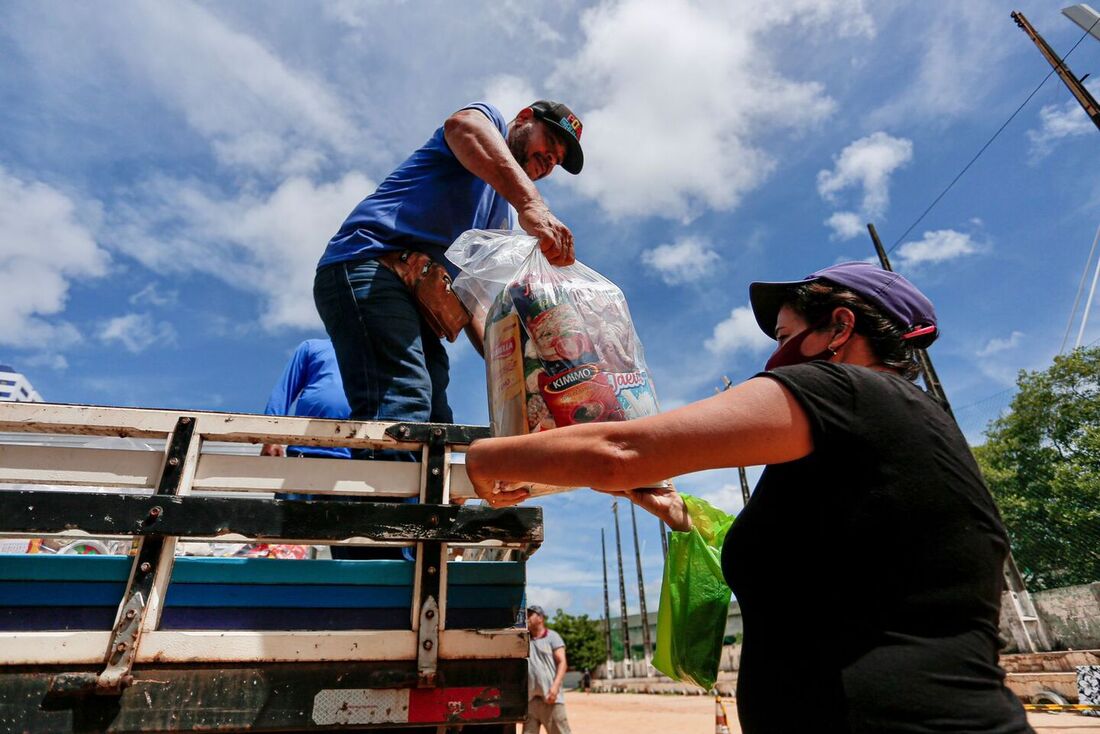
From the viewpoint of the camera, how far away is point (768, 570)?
1.17 metres

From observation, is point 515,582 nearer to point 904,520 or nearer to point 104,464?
point 904,520

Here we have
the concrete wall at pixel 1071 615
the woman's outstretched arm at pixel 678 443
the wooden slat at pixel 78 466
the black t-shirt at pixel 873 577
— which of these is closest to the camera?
the black t-shirt at pixel 873 577

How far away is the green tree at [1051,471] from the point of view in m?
23.5

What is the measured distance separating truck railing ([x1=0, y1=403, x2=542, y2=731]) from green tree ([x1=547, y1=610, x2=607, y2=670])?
138 feet

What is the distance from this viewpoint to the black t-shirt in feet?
3.21

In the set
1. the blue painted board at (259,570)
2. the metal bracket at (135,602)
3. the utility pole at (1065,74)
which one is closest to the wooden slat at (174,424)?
the metal bracket at (135,602)

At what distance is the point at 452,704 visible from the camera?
1452 mm

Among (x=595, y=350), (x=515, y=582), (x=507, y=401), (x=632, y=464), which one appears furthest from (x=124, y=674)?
(x=595, y=350)

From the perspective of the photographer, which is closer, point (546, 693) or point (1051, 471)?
point (546, 693)

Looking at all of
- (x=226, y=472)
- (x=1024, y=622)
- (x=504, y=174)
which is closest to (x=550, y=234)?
(x=504, y=174)

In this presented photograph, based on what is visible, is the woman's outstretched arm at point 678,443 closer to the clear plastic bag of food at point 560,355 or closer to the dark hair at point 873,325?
the clear plastic bag of food at point 560,355

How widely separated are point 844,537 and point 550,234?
3.88 feet

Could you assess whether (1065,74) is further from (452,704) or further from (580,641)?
(580,641)

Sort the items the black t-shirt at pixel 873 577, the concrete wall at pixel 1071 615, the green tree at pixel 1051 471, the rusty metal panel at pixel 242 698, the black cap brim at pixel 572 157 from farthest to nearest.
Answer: the green tree at pixel 1051 471 → the concrete wall at pixel 1071 615 → the black cap brim at pixel 572 157 → the rusty metal panel at pixel 242 698 → the black t-shirt at pixel 873 577
